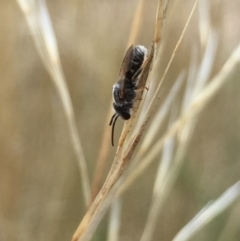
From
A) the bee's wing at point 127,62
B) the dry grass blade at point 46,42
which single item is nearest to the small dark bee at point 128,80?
the bee's wing at point 127,62

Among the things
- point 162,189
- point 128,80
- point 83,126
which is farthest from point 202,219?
point 83,126

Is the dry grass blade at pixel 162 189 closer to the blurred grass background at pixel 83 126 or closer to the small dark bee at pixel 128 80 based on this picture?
the small dark bee at pixel 128 80

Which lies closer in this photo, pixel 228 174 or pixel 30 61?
pixel 228 174

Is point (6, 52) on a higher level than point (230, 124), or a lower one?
higher

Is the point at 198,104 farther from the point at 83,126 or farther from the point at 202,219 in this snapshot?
the point at 83,126

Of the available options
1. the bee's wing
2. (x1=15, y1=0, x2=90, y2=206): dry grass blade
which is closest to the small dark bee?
the bee's wing

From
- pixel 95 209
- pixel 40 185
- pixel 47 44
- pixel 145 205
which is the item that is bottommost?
pixel 145 205

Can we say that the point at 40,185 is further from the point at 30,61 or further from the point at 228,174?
the point at 228,174

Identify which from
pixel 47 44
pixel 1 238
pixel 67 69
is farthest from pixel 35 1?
pixel 67 69
